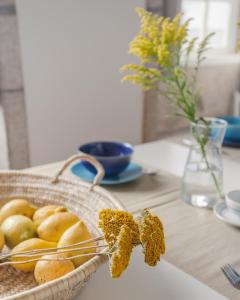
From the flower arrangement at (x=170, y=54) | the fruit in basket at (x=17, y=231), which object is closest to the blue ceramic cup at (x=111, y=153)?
the flower arrangement at (x=170, y=54)

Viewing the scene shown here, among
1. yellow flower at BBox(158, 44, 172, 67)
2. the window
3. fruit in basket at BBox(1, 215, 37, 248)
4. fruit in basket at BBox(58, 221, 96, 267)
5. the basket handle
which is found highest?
the window

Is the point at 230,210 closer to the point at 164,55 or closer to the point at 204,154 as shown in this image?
the point at 204,154

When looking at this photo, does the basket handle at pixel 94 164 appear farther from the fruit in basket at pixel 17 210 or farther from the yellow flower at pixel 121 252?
the yellow flower at pixel 121 252

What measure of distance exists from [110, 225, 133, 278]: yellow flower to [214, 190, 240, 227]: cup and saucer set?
0.44 metres

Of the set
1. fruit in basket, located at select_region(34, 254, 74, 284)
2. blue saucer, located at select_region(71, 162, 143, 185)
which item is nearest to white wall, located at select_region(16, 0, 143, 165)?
blue saucer, located at select_region(71, 162, 143, 185)

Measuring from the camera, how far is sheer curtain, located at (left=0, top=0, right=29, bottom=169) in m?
1.84

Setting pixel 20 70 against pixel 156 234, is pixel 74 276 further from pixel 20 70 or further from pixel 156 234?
pixel 20 70

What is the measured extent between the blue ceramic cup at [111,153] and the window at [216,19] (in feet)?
6.31

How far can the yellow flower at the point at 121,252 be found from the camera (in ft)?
1.66

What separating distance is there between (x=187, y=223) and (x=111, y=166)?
1.01 feet

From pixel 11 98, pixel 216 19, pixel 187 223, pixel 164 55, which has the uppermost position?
pixel 216 19

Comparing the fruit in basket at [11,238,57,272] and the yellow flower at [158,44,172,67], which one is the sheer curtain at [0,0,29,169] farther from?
the fruit in basket at [11,238,57,272]

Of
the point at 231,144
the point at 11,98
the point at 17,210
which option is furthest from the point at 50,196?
the point at 11,98

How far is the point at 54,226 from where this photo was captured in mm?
768
